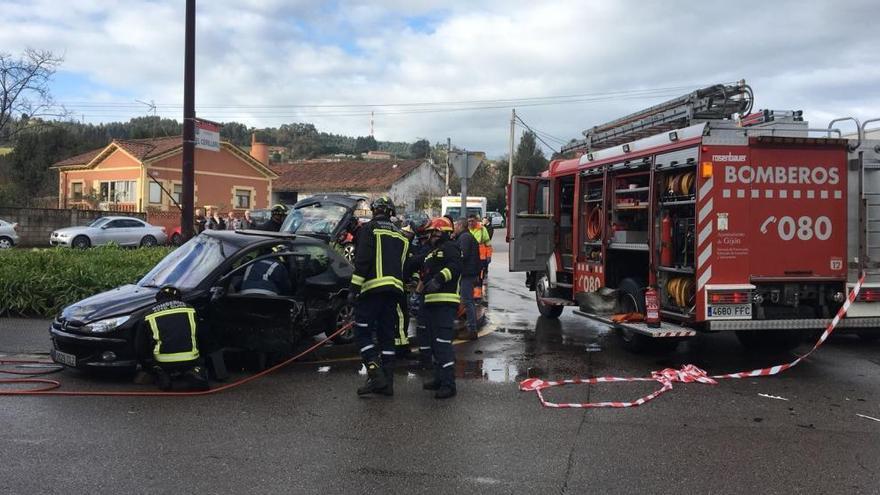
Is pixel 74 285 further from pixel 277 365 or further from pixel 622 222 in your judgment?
pixel 622 222

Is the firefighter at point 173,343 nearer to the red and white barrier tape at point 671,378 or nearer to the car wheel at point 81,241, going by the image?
the red and white barrier tape at point 671,378

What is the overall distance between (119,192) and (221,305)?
38.6 metres

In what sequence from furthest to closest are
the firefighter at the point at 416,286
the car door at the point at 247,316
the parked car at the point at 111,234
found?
the parked car at the point at 111,234
the firefighter at the point at 416,286
the car door at the point at 247,316

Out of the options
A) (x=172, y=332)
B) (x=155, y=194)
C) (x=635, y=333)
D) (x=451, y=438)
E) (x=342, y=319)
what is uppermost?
(x=155, y=194)

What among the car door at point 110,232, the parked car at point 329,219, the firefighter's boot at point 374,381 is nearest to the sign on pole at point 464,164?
the parked car at point 329,219

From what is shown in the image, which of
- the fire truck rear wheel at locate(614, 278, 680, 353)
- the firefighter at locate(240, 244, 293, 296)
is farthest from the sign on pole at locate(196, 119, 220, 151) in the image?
the fire truck rear wheel at locate(614, 278, 680, 353)

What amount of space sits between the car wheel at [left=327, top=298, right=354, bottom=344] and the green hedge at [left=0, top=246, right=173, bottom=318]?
3474 millimetres

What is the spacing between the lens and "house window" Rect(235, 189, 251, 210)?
45.5 metres

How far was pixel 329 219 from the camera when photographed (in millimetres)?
12156

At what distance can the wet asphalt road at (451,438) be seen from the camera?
14.1ft

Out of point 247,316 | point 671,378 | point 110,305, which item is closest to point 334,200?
point 247,316

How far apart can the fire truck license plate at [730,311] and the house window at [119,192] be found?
3933 cm

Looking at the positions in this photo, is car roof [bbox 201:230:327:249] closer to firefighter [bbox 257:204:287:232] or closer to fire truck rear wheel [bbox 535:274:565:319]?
firefighter [bbox 257:204:287:232]

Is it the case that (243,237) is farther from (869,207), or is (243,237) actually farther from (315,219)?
(869,207)
